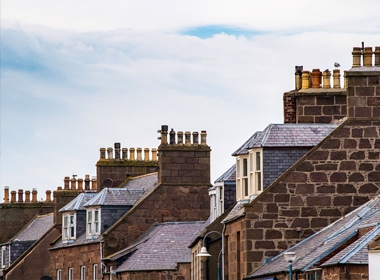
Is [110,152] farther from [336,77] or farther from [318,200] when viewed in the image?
[318,200]

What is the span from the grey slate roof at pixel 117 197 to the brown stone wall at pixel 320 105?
62.5ft

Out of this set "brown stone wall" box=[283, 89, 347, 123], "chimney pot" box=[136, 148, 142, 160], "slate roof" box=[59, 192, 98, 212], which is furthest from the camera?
"chimney pot" box=[136, 148, 142, 160]

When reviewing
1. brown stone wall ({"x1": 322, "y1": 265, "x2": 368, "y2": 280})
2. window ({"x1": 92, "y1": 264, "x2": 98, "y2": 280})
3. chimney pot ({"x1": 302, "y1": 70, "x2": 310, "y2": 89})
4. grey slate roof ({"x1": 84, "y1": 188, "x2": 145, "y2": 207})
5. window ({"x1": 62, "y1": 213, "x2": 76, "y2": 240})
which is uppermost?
chimney pot ({"x1": 302, "y1": 70, "x2": 310, "y2": 89})

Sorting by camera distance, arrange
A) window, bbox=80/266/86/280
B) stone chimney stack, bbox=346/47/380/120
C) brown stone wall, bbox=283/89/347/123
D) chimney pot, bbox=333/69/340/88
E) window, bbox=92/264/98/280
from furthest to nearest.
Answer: window, bbox=80/266/86/280
window, bbox=92/264/98/280
chimney pot, bbox=333/69/340/88
brown stone wall, bbox=283/89/347/123
stone chimney stack, bbox=346/47/380/120

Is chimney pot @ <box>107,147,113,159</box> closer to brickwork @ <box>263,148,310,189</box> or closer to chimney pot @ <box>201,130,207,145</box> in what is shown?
chimney pot @ <box>201,130,207,145</box>

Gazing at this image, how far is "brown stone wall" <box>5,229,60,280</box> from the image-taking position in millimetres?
77812

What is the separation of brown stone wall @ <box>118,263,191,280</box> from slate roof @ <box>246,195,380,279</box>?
14613mm

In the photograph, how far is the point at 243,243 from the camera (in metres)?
43.2

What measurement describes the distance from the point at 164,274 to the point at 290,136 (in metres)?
15.3

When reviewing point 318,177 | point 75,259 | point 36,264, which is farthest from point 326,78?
point 36,264

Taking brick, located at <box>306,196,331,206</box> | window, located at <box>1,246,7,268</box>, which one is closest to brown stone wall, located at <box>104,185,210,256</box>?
window, located at <box>1,246,7,268</box>

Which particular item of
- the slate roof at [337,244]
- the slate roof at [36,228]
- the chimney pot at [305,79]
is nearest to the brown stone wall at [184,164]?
the chimney pot at [305,79]

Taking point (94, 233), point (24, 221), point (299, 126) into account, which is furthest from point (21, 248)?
point (299, 126)

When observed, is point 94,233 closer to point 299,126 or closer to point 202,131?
point 202,131
